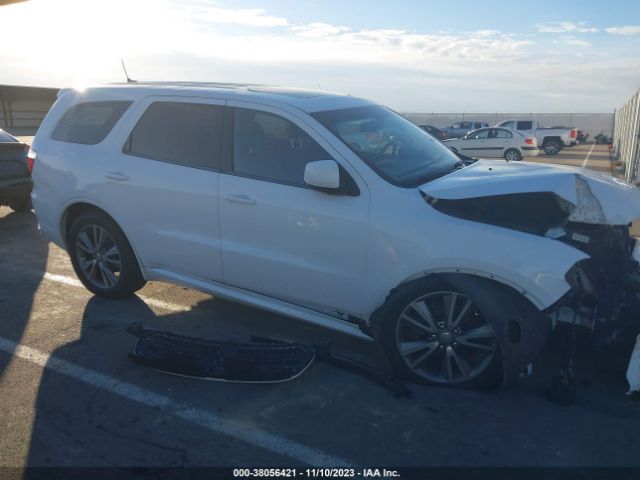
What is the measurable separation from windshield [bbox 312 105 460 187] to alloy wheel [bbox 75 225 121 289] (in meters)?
2.25

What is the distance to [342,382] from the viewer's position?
374 centimetres

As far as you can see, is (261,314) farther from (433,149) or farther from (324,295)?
(433,149)

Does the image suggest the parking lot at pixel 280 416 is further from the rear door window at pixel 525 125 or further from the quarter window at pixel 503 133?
the rear door window at pixel 525 125

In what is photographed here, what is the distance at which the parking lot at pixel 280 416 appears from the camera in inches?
118

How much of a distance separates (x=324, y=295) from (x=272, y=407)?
836 millimetres

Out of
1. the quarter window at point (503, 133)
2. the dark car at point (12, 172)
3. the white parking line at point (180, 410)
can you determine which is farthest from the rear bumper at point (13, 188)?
the quarter window at point (503, 133)

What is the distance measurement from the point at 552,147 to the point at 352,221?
91.1 feet

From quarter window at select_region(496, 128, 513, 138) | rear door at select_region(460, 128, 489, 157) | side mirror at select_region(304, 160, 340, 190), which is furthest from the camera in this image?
rear door at select_region(460, 128, 489, 157)

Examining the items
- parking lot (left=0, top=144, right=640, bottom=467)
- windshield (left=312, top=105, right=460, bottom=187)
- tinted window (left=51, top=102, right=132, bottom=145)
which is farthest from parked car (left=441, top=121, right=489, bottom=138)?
parking lot (left=0, top=144, right=640, bottom=467)

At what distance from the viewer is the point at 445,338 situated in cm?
354

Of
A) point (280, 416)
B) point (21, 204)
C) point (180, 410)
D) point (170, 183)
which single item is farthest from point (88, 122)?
point (21, 204)

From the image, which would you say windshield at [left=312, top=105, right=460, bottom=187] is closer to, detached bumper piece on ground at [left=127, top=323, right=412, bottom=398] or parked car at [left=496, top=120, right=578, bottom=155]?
detached bumper piece on ground at [left=127, top=323, right=412, bottom=398]

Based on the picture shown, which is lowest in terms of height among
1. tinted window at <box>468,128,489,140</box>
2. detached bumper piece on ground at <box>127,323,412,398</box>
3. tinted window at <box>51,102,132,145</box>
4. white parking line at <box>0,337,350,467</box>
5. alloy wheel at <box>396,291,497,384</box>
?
Result: white parking line at <box>0,337,350,467</box>

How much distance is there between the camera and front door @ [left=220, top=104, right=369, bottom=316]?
3.72 m
